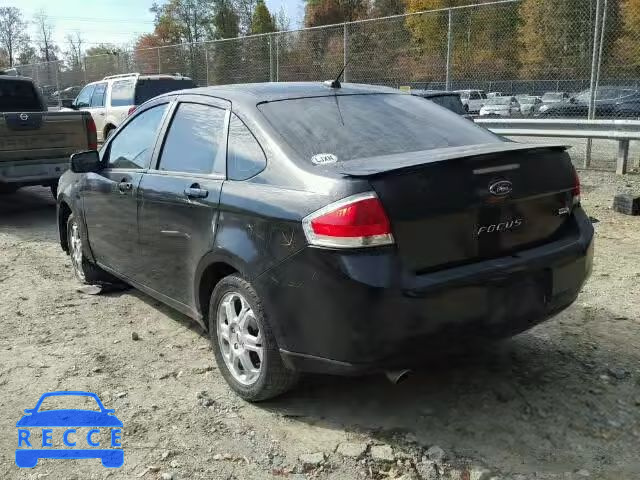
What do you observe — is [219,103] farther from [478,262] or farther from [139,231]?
[478,262]

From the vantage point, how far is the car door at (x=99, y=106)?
48.1 ft

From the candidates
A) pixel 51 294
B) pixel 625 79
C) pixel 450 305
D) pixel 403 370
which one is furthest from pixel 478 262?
pixel 625 79

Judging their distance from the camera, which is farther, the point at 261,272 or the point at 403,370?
the point at 261,272

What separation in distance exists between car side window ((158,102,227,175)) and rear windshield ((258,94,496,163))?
36cm

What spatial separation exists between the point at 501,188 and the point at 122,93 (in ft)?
41.7

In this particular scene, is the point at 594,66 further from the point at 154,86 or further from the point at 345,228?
the point at 345,228

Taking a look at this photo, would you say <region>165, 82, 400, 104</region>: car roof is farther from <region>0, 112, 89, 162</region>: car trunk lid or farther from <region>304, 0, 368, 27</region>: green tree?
<region>304, 0, 368, 27</region>: green tree

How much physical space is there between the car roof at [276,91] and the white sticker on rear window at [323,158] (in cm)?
65

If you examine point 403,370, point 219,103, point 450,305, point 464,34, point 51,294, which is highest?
point 464,34

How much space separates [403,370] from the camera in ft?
9.23

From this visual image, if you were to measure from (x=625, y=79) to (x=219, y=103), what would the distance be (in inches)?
343

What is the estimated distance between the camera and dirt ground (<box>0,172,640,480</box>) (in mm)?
2822

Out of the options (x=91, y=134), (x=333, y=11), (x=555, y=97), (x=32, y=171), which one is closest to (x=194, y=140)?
(x=32, y=171)

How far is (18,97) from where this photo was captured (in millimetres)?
9734
